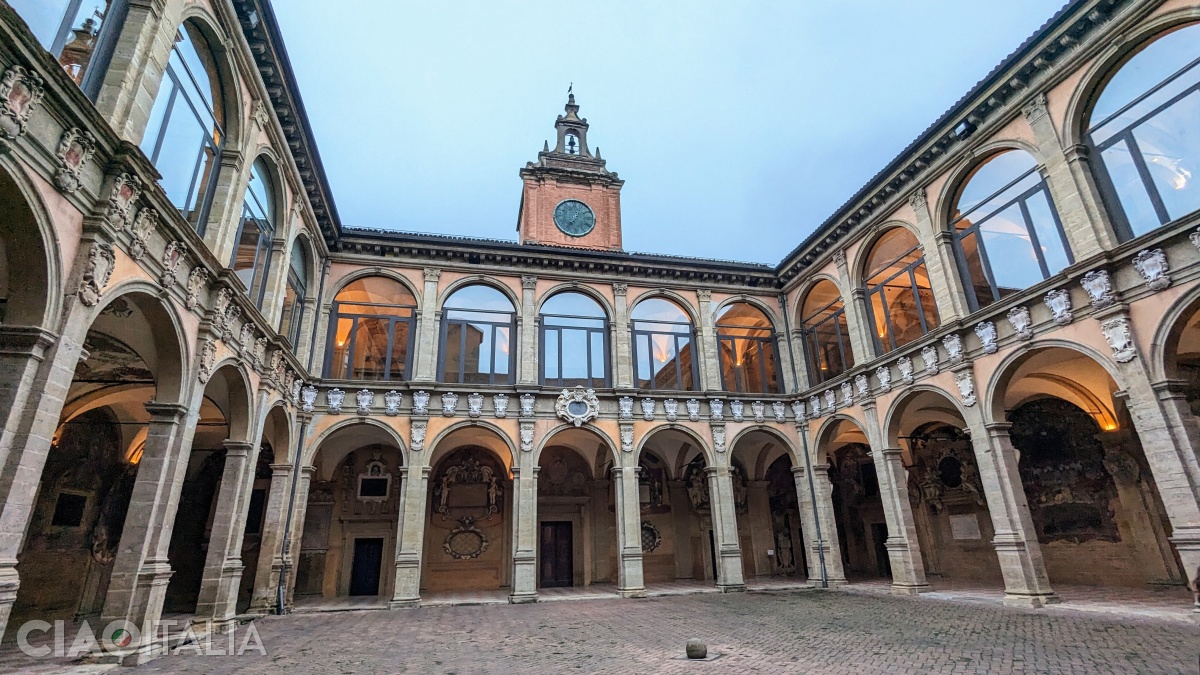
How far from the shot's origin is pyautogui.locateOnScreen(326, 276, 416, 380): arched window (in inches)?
655

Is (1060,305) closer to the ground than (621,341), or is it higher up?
closer to the ground

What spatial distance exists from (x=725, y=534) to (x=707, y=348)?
5.81 metres

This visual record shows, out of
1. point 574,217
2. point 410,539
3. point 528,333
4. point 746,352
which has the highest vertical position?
point 574,217

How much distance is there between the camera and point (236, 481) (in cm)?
1128

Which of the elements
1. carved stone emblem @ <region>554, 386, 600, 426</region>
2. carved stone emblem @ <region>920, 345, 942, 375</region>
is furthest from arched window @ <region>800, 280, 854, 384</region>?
carved stone emblem @ <region>554, 386, 600, 426</region>

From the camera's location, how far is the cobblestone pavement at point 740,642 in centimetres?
708

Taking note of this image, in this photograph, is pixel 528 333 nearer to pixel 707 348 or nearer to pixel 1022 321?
pixel 707 348

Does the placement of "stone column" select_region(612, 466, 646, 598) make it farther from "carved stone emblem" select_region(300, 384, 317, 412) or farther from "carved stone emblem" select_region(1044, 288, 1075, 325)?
"carved stone emblem" select_region(1044, 288, 1075, 325)

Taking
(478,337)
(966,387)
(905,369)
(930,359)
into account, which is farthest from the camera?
(478,337)

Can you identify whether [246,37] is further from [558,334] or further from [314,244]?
[558,334]

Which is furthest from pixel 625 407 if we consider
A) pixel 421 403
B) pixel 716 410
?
pixel 421 403

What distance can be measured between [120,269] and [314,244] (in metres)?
9.21

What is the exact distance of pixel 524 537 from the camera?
612 inches

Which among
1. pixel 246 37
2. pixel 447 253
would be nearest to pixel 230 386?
pixel 246 37
